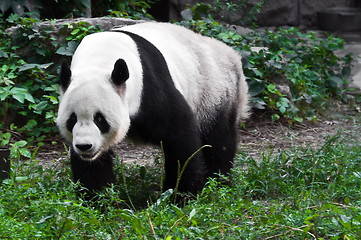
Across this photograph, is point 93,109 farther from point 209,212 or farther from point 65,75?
point 209,212

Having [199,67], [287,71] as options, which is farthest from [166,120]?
[287,71]

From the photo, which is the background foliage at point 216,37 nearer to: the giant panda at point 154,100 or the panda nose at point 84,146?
the giant panda at point 154,100

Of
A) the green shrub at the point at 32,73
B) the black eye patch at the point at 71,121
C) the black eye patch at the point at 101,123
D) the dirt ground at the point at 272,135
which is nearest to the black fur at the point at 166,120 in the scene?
the black eye patch at the point at 101,123

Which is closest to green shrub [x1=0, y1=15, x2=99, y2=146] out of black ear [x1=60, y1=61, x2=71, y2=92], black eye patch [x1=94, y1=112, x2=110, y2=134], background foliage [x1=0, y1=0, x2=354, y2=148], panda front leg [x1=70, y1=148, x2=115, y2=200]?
background foliage [x1=0, y1=0, x2=354, y2=148]

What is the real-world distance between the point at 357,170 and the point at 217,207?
5.60 feet

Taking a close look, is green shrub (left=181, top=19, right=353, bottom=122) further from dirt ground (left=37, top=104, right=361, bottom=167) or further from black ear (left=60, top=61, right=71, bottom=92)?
black ear (left=60, top=61, right=71, bottom=92)

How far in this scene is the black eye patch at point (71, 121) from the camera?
14.8ft

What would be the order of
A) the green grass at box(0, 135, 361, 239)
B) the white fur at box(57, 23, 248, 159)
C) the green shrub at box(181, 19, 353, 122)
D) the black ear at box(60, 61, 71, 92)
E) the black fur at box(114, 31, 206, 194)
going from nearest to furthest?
the green grass at box(0, 135, 361, 239)
the white fur at box(57, 23, 248, 159)
the black ear at box(60, 61, 71, 92)
the black fur at box(114, 31, 206, 194)
the green shrub at box(181, 19, 353, 122)

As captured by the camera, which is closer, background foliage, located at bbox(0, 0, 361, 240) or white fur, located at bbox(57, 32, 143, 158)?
background foliage, located at bbox(0, 0, 361, 240)

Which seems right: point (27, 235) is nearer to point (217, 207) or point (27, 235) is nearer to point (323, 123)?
point (217, 207)

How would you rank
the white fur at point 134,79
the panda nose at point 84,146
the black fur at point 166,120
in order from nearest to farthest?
the panda nose at point 84,146 → the white fur at point 134,79 → the black fur at point 166,120

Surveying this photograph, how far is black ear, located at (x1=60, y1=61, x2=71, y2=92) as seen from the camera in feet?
15.2

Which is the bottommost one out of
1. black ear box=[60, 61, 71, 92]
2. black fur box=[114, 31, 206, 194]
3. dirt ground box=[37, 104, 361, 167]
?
dirt ground box=[37, 104, 361, 167]

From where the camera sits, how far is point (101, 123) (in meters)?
4.55
